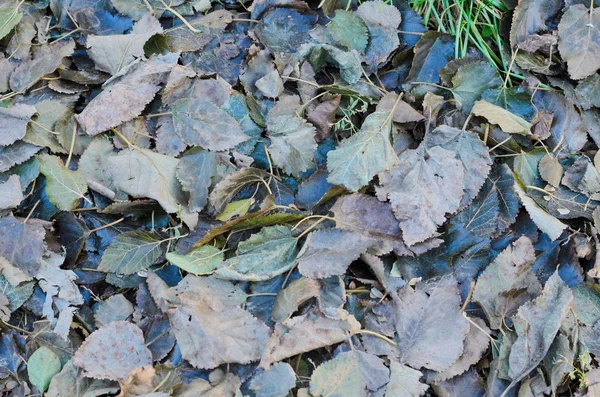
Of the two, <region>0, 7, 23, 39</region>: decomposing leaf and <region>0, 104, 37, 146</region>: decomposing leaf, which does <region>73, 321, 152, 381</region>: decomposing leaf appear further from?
<region>0, 7, 23, 39</region>: decomposing leaf

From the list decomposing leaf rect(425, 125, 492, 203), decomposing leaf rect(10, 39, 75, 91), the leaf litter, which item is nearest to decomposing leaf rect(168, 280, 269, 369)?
the leaf litter

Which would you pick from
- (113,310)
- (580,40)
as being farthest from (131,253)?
(580,40)

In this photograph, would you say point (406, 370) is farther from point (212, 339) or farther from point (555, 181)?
point (555, 181)

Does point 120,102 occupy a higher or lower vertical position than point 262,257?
higher

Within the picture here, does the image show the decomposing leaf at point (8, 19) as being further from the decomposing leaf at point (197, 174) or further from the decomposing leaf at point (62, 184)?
the decomposing leaf at point (197, 174)

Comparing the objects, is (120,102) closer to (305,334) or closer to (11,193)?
(11,193)

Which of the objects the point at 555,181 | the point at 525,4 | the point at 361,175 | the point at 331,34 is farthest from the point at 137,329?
the point at 525,4

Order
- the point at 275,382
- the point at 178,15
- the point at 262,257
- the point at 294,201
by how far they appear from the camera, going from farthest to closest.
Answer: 1. the point at 178,15
2. the point at 294,201
3. the point at 262,257
4. the point at 275,382
